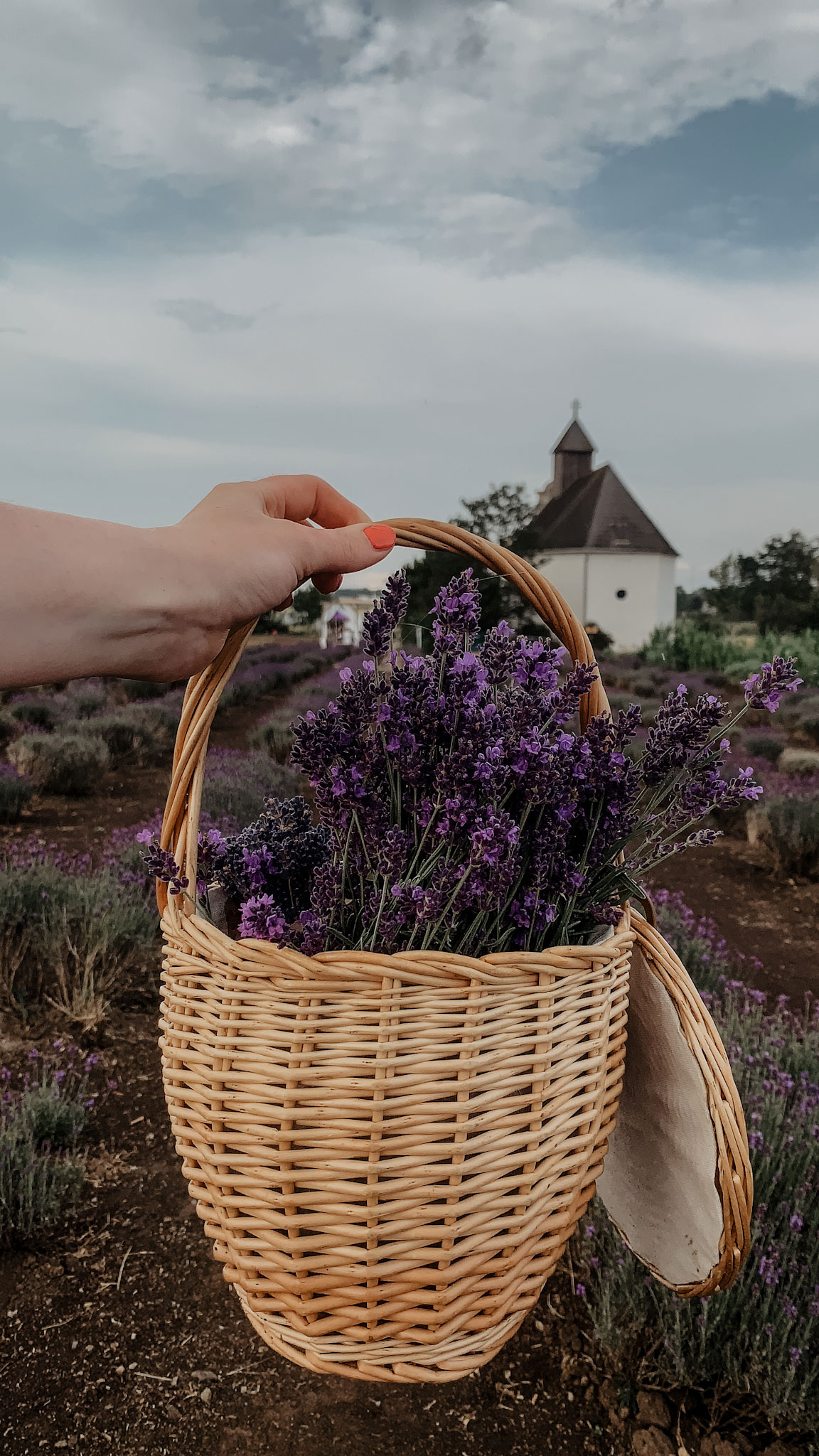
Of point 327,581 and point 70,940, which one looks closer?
point 327,581

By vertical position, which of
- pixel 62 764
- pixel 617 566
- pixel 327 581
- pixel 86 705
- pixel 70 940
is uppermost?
pixel 617 566

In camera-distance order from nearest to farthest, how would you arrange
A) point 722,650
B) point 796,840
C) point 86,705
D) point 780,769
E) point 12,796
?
point 796,840 < point 12,796 < point 780,769 < point 86,705 < point 722,650

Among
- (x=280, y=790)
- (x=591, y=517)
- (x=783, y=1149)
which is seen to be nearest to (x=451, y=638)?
(x=783, y=1149)

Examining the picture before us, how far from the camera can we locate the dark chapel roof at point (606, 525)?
29.3 m

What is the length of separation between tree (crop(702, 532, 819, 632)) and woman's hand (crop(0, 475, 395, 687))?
2637cm

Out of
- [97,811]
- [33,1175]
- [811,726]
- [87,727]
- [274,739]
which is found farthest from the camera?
[811,726]

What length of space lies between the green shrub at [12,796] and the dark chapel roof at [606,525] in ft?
77.6

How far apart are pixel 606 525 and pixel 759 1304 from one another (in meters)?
29.2

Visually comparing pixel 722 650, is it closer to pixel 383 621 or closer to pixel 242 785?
pixel 242 785

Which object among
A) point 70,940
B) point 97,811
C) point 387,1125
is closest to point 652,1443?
point 387,1125

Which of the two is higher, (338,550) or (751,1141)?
(338,550)

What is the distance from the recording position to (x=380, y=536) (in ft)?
3.49

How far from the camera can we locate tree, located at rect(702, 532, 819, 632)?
25672mm

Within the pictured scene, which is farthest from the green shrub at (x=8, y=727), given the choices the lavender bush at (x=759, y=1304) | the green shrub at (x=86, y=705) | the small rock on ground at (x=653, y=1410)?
the small rock on ground at (x=653, y=1410)
